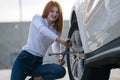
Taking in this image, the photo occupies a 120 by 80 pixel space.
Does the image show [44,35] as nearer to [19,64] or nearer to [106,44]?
[19,64]

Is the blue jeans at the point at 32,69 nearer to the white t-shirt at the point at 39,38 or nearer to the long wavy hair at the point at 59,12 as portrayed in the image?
the white t-shirt at the point at 39,38

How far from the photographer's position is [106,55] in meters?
2.97

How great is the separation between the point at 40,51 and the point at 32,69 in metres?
0.20

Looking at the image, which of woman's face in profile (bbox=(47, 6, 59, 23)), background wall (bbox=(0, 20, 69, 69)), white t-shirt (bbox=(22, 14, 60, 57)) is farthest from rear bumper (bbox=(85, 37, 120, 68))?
background wall (bbox=(0, 20, 69, 69))

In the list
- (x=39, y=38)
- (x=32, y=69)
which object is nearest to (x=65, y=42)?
(x=39, y=38)

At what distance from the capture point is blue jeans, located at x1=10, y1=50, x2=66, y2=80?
14.3 feet

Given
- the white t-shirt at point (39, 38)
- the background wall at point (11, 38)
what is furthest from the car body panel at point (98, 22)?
the background wall at point (11, 38)

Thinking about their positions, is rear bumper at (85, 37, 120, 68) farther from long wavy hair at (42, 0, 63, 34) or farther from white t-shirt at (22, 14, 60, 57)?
long wavy hair at (42, 0, 63, 34)

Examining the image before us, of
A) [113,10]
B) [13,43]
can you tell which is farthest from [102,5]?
[13,43]

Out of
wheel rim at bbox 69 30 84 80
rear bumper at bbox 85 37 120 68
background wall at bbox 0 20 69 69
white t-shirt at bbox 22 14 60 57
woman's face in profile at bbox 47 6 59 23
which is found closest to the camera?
rear bumper at bbox 85 37 120 68

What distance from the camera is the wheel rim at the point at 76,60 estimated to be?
159 inches

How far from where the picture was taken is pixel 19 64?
4453mm

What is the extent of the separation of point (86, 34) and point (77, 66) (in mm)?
802

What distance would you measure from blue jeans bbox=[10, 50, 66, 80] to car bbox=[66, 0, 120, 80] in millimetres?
238
